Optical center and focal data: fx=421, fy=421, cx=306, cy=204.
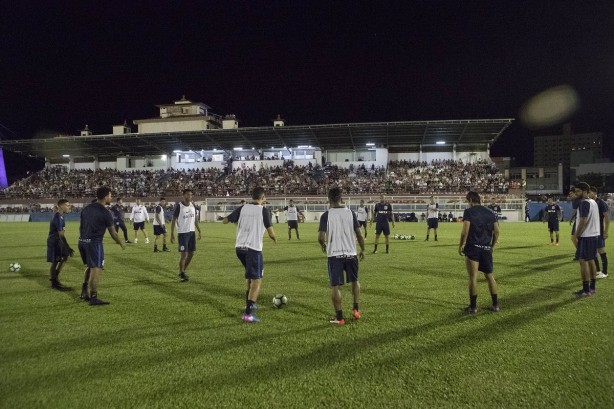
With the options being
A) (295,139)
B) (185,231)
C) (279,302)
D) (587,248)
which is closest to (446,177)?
(295,139)

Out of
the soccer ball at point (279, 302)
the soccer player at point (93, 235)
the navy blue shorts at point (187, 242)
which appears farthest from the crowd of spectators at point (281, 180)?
the soccer ball at point (279, 302)

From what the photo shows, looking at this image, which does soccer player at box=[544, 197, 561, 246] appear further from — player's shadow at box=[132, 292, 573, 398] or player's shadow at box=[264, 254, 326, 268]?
player's shadow at box=[132, 292, 573, 398]

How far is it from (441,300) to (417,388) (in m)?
4.28

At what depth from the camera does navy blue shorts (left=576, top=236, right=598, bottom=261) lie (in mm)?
8609

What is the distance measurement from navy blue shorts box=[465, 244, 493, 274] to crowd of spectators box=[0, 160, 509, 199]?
4146cm

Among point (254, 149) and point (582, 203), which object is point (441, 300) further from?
point (254, 149)

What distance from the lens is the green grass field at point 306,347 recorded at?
420 cm

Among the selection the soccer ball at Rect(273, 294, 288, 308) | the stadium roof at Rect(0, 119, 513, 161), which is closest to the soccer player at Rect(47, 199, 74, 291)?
the soccer ball at Rect(273, 294, 288, 308)

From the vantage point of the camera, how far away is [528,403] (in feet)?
13.2

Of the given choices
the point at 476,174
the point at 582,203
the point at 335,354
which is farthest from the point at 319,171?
the point at 335,354

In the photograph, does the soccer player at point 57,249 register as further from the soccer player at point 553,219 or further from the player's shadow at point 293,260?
the soccer player at point 553,219

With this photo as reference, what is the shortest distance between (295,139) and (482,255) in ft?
160

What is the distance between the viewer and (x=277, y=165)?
190ft

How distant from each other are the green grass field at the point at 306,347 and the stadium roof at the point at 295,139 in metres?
41.6
